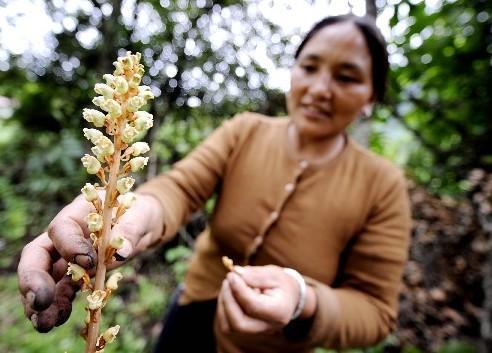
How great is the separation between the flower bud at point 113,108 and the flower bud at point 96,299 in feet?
0.68

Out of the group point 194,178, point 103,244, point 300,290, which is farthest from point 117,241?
point 194,178

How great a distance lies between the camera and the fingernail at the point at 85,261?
50cm

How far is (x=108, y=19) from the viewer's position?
2.25 m

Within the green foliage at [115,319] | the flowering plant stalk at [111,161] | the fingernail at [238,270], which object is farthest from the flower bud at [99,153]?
the green foliage at [115,319]

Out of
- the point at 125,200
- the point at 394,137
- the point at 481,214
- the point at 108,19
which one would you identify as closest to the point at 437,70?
the point at 481,214

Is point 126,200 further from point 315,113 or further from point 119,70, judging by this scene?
point 315,113

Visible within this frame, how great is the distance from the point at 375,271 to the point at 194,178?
756mm

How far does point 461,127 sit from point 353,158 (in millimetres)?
1576

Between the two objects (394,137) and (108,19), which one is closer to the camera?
(108,19)

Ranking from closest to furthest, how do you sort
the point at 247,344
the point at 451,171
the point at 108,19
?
1. the point at 247,344
2. the point at 108,19
3. the point at 451,171

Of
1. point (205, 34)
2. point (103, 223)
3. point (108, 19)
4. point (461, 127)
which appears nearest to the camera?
point (103, 223)

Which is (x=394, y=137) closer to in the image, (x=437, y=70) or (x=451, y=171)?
(x=451, y=171)

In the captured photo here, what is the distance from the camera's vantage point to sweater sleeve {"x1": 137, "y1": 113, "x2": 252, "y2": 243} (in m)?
1.30

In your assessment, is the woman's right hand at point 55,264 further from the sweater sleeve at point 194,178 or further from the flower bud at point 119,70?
the sweater sleeve at point 194,178
